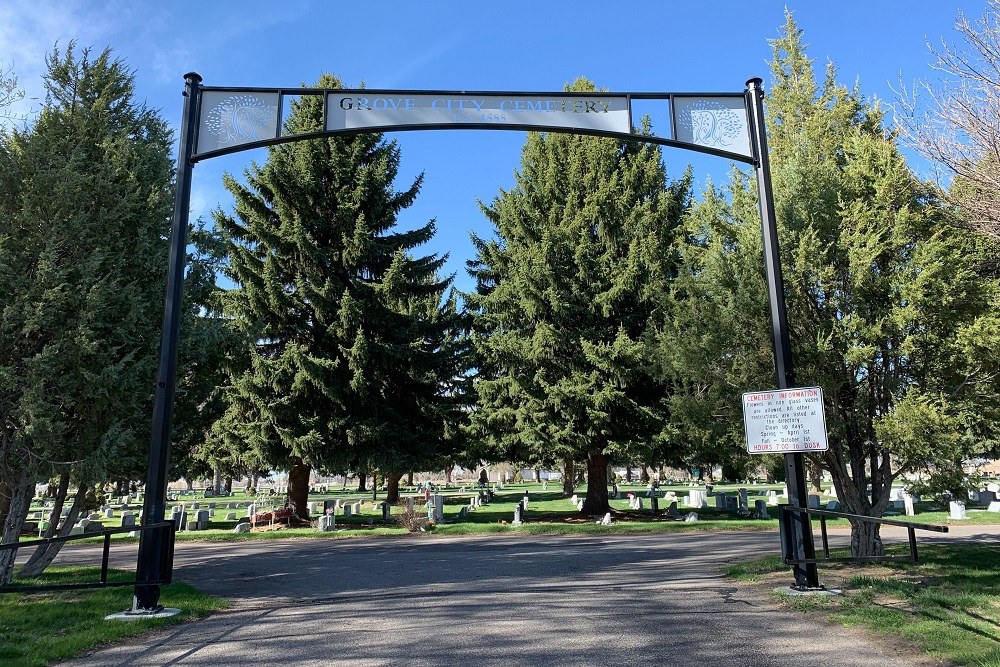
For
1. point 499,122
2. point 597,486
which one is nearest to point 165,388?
point 499,122

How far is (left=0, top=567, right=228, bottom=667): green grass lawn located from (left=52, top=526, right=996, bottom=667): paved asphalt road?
0.27 meters

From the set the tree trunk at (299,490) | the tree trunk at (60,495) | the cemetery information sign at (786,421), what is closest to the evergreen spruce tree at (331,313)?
the tree trunk at (299,490)

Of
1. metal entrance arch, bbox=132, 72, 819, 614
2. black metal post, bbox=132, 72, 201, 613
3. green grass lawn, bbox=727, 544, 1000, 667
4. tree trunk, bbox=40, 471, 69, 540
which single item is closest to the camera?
green grass lawn, bbox=727, 544, 1000, 667

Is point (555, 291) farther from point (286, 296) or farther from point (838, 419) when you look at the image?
point (838, 419)

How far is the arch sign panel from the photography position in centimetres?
797

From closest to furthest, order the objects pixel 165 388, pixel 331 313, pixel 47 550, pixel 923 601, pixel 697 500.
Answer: pixel 923 601 < pixel 165 388 < pixel 47 550 < pixel 331 313 < pixel 697 500

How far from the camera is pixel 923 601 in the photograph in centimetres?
682

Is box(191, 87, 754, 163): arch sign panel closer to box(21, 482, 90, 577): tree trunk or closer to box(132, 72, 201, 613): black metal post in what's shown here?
box(132, 72, 201, 613): black metal post

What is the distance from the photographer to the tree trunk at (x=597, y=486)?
23219 millimetres

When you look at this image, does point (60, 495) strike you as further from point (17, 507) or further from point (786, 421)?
point (786, 421)

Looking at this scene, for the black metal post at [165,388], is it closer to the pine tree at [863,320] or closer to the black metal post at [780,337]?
the black metal post at [780,337]

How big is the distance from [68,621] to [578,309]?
19009mm

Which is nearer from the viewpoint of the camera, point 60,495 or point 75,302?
point 75,302

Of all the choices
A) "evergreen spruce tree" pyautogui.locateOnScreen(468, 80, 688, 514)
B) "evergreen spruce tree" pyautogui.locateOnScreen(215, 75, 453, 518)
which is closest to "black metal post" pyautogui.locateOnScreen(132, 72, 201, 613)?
"evergreen spruce tree" pyautogui.locateOnScreen(215, 75, 453, 518)
